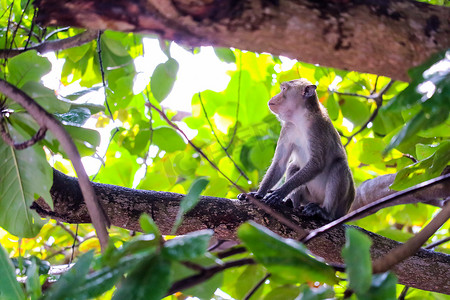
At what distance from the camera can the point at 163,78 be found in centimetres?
297

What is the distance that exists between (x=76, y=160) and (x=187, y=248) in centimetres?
39

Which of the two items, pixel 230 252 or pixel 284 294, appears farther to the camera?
pixel 284 294

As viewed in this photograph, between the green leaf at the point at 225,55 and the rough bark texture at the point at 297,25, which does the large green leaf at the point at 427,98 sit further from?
the green leaf at the point at 225,55

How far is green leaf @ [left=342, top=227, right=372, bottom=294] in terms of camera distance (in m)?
0.74

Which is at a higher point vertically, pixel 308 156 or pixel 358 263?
pixel 358 263

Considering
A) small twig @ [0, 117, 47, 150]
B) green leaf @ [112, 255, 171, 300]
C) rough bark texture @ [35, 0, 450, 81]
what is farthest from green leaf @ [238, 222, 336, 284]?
small twig @ [0, 117, 47, 150]

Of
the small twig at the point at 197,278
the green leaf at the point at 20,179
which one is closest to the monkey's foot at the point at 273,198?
the green leaf at the point at 20,179

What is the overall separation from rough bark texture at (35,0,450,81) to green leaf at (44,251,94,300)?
20.6 inches

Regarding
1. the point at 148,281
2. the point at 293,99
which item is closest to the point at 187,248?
the point at 148,281

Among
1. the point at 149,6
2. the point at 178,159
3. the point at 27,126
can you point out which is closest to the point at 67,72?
the point at 178,159

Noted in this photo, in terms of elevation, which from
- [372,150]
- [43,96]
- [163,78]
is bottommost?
[372,150]

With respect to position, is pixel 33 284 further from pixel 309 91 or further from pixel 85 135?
pixel 309 91

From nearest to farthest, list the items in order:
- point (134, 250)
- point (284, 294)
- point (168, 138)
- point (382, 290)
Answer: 1. point (382, 290)
2. point (134, 250)
3. point (284, 294)
4. point (168, 138)

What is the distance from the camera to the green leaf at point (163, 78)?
2943 millimetres
